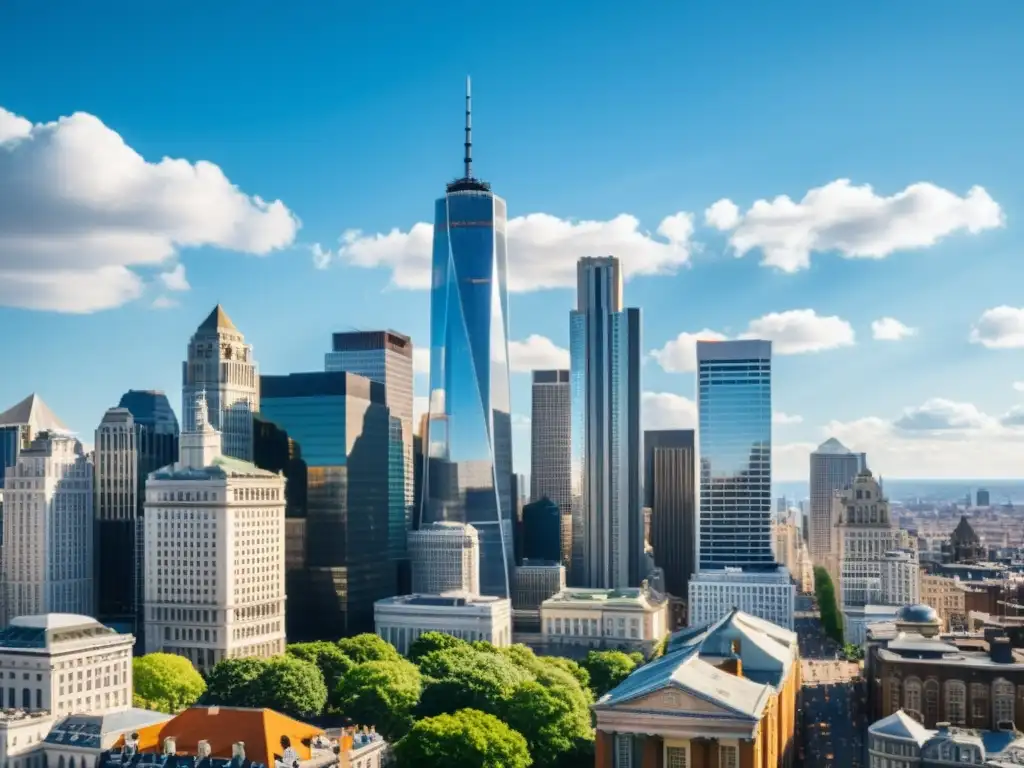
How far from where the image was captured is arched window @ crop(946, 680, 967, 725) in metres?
190

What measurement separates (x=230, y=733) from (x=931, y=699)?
348ft

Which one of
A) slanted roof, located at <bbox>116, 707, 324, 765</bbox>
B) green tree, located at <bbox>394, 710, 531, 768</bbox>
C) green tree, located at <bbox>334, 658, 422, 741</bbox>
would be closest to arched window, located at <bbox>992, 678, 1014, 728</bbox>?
green tree, located at <bbox>394, 710, 531, 768</bbox>

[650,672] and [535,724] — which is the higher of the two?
[650,672]

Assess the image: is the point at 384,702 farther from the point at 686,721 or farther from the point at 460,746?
the point at 686,721

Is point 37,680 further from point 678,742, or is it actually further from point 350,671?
point 678,742

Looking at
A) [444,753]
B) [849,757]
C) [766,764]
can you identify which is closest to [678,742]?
[766,764]

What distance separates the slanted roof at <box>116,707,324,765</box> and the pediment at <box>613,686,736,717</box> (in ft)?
131

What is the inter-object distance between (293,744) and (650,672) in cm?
4075

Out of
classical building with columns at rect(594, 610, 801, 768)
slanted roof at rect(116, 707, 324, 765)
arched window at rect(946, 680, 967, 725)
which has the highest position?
classical building with columns at rect(594, 610, 801, 768)

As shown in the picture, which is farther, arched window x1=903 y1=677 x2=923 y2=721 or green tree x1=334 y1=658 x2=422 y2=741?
arched window x1=903 y1=677 x2=923 y2=721

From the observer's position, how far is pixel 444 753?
153000mm

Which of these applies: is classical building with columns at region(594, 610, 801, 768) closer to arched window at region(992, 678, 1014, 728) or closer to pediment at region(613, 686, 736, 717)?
pediment at region(613, 686, 736, 717)

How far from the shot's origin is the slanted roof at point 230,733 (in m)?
142

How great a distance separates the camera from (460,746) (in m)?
154
